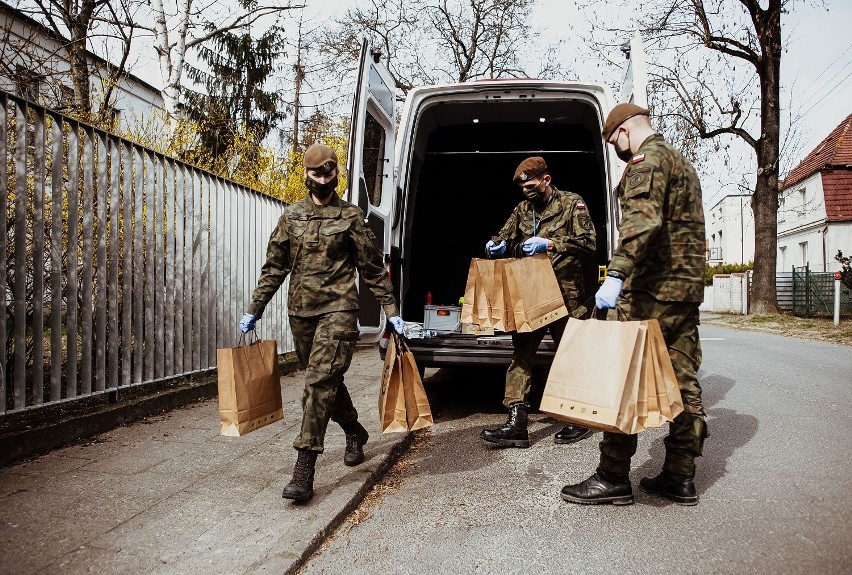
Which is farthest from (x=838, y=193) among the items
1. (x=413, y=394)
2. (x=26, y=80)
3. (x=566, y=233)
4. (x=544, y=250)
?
(x=26, y=80)


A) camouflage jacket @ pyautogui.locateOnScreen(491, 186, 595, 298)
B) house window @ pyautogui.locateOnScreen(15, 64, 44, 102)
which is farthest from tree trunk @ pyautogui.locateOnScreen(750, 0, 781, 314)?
house window @ pyautogui.locateOnScreen(15, 64, 44, 102)

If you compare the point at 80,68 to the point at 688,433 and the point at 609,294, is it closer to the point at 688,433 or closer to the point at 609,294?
the point at 609,294

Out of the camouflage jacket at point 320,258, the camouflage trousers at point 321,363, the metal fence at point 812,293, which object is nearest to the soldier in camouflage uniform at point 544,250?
the camouflage jacket at point 320,258

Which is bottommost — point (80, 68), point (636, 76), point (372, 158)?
point (372, 158)

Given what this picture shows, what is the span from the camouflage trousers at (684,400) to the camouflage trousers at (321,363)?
1420 mm

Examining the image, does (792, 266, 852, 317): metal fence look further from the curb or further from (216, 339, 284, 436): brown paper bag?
(216, 339, 284, 436): brown paper bag

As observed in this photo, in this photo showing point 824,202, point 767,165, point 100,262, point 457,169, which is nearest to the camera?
point 100,262

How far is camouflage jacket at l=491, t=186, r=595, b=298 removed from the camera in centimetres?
462

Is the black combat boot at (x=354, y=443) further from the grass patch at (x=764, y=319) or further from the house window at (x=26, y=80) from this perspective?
the grass patch at (x=764, y=319)

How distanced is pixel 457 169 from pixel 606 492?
4.91 metres

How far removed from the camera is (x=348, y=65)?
2342 centimetres

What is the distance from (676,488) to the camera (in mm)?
3404

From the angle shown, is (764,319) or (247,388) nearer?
(247,388)

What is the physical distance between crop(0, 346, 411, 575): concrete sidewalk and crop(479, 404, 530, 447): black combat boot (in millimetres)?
637
